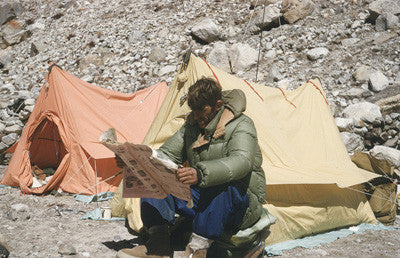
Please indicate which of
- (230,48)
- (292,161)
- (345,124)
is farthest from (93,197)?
(230,48)

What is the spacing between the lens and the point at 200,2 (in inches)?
698

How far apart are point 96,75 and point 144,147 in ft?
43.1

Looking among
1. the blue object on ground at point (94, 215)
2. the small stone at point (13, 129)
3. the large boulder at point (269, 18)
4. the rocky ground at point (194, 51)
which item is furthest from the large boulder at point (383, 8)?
the blue object on ground at point (94, 215)

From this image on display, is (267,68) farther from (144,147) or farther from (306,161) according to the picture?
(144,147)

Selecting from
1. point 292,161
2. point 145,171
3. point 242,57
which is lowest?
point 242,57

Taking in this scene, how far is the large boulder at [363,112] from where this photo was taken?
838 centimetres

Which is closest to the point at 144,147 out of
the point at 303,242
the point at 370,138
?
the point at 303,242

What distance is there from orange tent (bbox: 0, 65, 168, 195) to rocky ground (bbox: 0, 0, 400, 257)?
375mm

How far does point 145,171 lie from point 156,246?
28.1 inches

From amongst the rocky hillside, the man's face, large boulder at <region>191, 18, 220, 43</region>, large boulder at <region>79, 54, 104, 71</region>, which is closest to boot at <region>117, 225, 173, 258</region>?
the man's face

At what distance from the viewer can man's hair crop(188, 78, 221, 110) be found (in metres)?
2.73

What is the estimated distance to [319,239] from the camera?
4277mm

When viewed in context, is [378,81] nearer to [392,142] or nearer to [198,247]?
[392,142]

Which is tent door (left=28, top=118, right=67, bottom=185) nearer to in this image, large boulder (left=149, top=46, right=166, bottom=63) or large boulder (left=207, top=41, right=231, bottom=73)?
large boulder (left=207, top=41, right=231, bottom=73)
